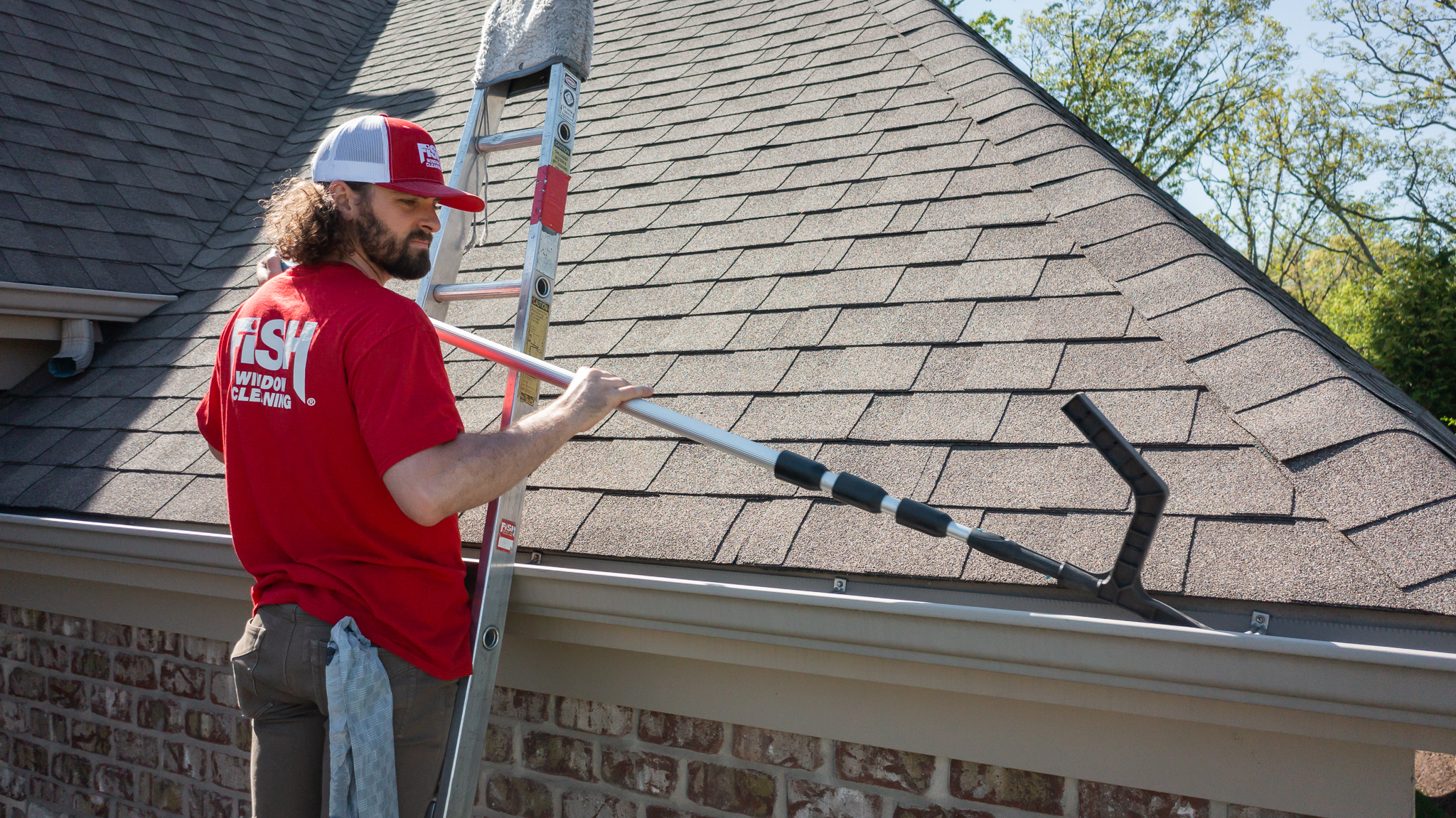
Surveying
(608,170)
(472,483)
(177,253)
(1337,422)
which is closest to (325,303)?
(472,483)

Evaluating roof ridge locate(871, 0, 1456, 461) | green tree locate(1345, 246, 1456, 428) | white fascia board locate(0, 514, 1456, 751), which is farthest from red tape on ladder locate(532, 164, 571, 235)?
green tree locate(1345, 246, 1456, 428)

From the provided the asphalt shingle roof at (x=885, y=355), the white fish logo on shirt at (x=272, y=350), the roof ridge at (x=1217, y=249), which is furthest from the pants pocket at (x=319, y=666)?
the roof ridge at (x=1217, y=249)

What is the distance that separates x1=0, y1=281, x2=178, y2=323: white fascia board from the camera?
4.62 meters

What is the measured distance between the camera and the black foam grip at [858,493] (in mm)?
2156

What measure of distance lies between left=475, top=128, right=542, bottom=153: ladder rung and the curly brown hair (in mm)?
909

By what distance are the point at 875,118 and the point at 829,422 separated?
6.37 feet

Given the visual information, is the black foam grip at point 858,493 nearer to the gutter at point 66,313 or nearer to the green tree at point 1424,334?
the gutter at point 66,313

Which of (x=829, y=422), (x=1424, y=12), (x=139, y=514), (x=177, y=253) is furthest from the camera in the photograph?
(x=1424, y=12)

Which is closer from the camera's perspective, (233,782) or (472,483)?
(472,483)

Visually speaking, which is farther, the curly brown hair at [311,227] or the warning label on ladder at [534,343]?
the warning label on ladder at [534,343]

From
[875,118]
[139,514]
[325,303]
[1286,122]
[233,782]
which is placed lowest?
[233,782]

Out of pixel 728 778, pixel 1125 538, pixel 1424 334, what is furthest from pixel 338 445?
pixel 1424 334

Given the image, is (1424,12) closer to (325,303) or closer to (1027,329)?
(1027,329)

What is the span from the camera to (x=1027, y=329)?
2.90 meters
